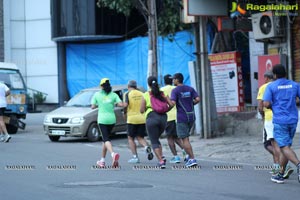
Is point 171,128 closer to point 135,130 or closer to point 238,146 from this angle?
point 135,130

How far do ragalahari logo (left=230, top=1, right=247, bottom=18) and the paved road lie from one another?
4740mm

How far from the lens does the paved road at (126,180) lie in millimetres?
8664

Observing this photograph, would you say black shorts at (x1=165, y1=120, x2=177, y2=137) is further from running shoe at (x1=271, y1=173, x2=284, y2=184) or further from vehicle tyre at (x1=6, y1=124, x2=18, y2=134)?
vehicle tyre at (x1=6, y1=124, x2=18, y2=134)

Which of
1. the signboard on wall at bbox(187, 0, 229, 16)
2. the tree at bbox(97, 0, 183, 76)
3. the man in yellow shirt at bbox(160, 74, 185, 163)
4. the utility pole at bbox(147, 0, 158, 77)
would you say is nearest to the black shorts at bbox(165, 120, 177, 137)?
Answer: the man in yellow shirt at bbox(160, 74, 185, 163)

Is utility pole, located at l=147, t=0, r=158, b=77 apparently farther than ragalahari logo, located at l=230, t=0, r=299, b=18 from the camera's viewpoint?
Yes

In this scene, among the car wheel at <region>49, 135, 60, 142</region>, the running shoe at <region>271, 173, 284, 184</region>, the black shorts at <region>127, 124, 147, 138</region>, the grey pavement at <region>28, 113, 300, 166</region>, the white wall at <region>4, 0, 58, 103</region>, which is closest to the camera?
the running shoe at <region>271, 173, 284, 184</region>

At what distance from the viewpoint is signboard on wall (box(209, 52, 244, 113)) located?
698 inches

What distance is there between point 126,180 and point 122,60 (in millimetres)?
19239

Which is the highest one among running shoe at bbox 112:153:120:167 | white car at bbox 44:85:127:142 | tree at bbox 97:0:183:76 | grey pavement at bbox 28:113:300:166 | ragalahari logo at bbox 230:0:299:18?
tree at bbox 97:0:183:76

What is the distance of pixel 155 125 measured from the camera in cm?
1179

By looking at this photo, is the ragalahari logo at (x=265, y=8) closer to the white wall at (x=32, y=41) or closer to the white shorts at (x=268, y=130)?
the white shorts at (x=268, y=130)

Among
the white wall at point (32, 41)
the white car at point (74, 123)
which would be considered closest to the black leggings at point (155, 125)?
the white car at point (74, 123)

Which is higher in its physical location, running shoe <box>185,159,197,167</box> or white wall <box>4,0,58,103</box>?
white wall <box>4,0,58,103</box>

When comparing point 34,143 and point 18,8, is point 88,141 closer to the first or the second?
point 34,143
